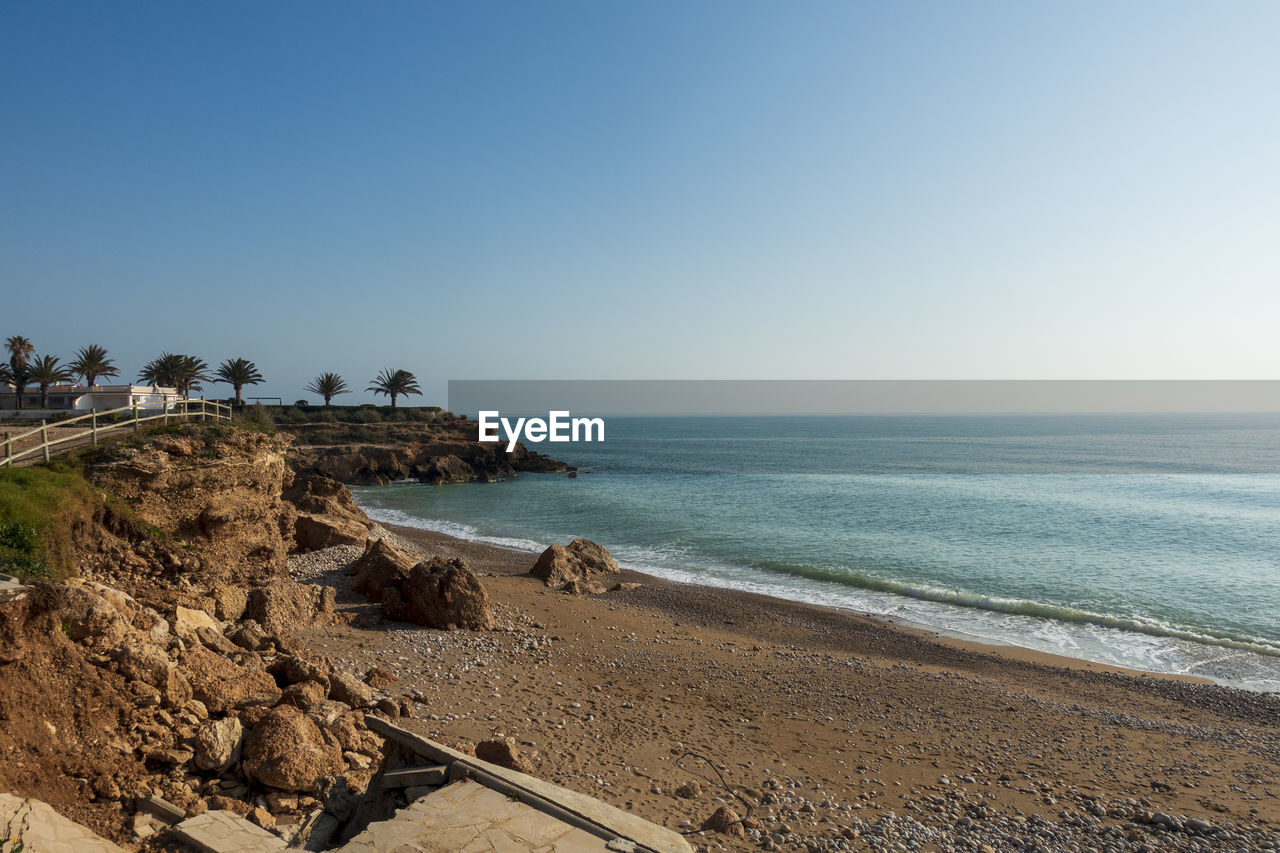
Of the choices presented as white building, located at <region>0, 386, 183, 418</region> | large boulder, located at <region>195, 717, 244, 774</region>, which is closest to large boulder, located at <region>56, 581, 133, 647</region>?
large boulder, located at <region>195, 717, 244, 774</region>

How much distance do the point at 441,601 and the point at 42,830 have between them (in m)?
9.38

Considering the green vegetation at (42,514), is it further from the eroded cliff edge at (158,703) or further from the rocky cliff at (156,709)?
the rocky cliff at (156,709)

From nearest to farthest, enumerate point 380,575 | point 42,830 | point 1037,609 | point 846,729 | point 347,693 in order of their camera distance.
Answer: point 42,830 < point 347,693 < point 846,729 < point 380,575 < point 1037,609

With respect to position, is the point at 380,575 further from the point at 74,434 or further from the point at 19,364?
the point at 19,364

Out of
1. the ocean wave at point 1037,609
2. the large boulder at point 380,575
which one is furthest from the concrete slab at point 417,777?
the ocean wave at point 1037,609

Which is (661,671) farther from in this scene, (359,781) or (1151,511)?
(1151,511)

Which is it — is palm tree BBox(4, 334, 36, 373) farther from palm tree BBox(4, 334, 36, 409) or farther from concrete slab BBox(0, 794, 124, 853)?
concrete slab BBox(0, 794, 124, 853)

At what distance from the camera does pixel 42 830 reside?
200 inches

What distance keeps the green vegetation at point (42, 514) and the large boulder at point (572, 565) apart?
12.3 meters

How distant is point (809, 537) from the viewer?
1242 inches

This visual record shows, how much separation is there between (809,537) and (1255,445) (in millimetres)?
122461

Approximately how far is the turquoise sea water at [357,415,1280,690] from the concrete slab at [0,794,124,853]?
19.1m

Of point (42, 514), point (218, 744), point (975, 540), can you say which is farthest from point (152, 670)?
point (975, 540)

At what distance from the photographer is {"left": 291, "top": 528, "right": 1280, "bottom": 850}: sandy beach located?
7984 mm
